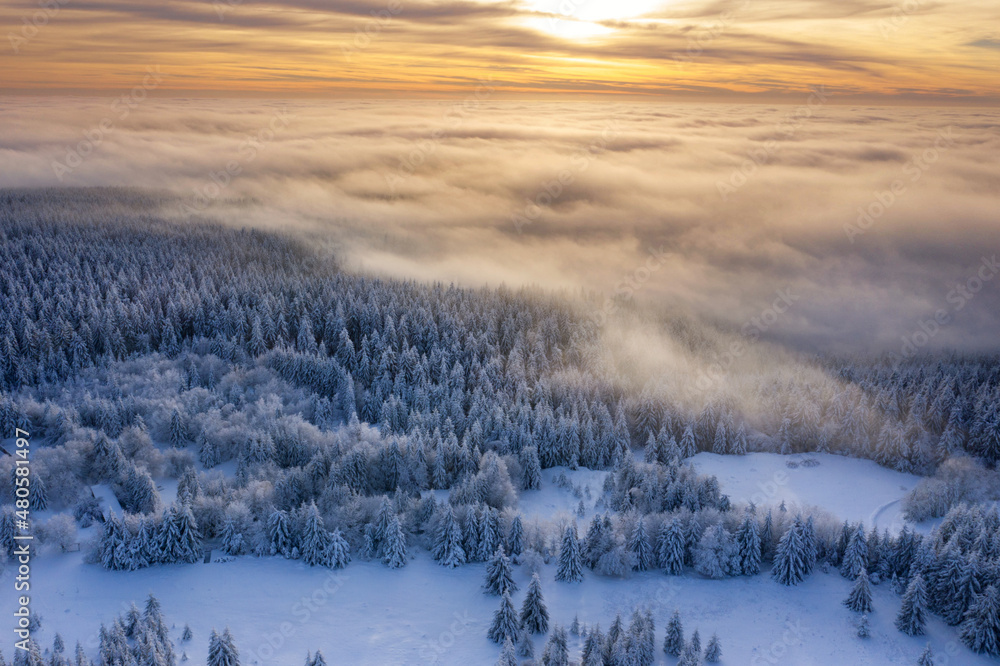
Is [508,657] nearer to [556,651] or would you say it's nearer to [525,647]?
[556,651]

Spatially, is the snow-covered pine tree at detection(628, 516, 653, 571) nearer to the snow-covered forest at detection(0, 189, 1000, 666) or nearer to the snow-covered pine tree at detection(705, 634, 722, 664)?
the snow-covered forest at detection(0, 189, 1000, 666)

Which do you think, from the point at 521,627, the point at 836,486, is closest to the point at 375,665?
the point at 521,627

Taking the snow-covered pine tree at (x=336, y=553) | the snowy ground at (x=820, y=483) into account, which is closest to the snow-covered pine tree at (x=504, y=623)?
the snow-covered pine tree at (x=336, y=553)

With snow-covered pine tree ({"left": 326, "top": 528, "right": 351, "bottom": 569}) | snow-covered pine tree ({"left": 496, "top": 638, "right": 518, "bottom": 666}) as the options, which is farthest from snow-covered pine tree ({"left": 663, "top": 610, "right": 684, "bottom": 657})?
snow-covered pine tree ({"left": 326, "top": 528, "right": 351, "bottom": 569})

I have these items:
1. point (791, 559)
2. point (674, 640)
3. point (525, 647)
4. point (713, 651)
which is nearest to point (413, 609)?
point (525, 647)

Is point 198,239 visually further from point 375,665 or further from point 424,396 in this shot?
point 375,665

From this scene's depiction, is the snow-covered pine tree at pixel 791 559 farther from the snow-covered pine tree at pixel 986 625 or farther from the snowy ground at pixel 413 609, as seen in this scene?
the snow-covered pine tree at pixel 986 625

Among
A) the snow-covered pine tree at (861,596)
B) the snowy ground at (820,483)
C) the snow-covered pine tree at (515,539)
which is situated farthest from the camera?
the snowy ground at (820,483)
